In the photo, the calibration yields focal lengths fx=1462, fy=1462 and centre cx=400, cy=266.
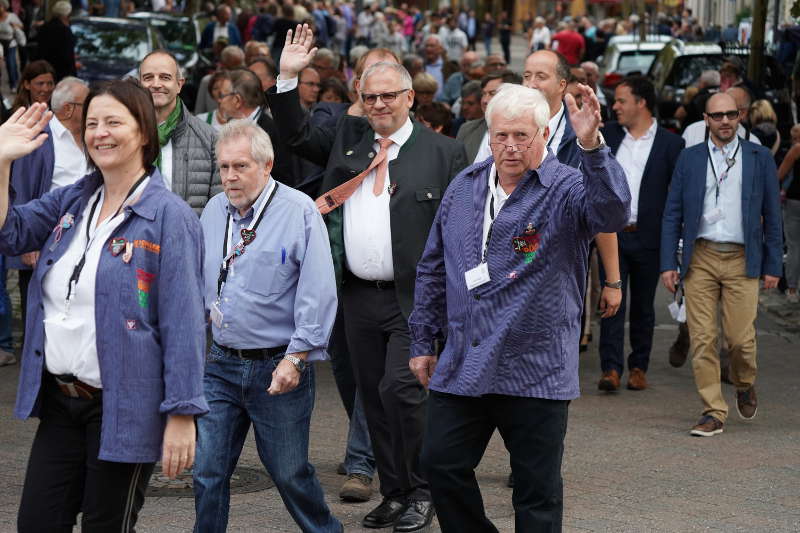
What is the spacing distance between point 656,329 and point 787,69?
31.3ft

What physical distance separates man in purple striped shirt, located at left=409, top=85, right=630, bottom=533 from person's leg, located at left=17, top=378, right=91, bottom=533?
52.2 inches

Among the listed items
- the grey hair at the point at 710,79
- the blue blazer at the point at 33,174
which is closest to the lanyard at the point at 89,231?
the blue blazer at the point at 33,174

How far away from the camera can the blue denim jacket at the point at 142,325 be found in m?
4.22

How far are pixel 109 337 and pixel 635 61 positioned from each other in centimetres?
2337

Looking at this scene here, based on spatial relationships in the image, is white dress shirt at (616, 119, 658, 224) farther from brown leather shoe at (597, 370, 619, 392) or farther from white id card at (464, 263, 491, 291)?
white id card at (464, 263, 491, 291)

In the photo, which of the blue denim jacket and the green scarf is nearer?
the blue denim jacket

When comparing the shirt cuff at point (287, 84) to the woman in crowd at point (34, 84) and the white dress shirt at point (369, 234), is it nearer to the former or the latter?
the white dress shirt at point (369, 234)

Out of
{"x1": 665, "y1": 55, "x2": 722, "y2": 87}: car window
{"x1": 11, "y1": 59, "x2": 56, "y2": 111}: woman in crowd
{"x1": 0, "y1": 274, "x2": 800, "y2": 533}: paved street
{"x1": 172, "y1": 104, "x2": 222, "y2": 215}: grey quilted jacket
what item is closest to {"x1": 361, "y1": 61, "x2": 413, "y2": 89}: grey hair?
{"x1": 172, "y1": 104, "x2": 222, "y2": 215}: grey quilted jacket

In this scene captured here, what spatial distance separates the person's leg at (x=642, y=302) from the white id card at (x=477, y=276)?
4.91 meters

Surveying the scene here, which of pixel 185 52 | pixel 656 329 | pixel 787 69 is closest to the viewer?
pixel 656 329

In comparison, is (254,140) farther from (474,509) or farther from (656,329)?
(656,329)

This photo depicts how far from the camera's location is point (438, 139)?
6746mm

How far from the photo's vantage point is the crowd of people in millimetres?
4297

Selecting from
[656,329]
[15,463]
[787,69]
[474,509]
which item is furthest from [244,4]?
[474,509]
